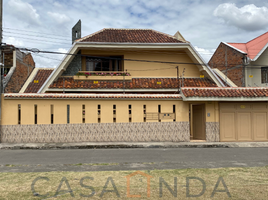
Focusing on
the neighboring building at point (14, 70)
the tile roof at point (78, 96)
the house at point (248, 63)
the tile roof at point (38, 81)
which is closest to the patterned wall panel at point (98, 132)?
the tile roof at point (78, 96)

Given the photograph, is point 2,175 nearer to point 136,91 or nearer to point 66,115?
point 66,115

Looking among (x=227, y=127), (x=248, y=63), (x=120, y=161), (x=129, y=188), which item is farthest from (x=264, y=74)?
(x=129, y=188)

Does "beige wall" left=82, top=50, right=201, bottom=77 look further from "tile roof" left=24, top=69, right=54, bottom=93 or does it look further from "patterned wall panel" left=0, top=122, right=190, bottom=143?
"patterned wall panel" left=0, top=122, right=190, bottom=143

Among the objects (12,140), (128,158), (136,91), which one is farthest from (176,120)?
(12,140)

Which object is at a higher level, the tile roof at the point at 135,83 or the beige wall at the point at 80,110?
the tile roof at the point at 135,83

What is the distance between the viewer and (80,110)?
14742mm

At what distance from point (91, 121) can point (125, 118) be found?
1913 millimetres

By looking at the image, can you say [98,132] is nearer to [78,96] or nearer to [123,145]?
[123,145]

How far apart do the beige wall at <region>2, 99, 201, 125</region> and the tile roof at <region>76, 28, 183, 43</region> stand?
5735 millimetres

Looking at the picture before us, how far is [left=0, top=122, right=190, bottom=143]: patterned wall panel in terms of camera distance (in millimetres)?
14244

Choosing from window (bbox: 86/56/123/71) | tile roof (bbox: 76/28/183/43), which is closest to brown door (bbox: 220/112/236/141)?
tile roof (bbox: 76/28/183/43)

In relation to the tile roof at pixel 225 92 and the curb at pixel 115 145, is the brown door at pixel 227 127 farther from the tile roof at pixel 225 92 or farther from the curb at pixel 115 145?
the tile roof at pixel 225 92

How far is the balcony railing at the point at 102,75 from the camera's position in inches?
731

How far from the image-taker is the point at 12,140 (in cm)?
1420
